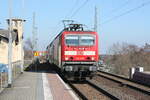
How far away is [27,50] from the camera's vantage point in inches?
3905

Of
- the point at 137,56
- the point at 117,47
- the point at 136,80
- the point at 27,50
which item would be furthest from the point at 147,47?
the point at 27,50

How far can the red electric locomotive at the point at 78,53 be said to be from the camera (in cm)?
2002

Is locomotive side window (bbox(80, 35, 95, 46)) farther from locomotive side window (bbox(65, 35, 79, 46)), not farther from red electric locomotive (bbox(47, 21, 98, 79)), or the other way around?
locomotive side window (bbox(65, 35, 79, 46))

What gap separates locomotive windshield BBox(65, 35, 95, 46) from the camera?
2041 cm

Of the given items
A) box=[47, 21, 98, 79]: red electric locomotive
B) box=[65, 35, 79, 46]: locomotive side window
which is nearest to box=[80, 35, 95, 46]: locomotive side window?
box=[47, 21, 98, 79]: red electric locomotive

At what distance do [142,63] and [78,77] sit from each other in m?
28.5

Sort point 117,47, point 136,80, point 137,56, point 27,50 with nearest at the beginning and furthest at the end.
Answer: point 136,80, point 137,56, point 117,47, point 27,50

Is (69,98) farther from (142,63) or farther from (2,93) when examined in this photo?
(142,63)

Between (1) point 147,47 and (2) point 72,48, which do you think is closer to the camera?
(2) point 72,48

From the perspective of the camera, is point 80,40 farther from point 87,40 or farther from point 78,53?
point 78,53

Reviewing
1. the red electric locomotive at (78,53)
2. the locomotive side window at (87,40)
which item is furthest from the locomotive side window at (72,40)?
the locomotive side window at (87,40)

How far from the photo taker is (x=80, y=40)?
20.5 m

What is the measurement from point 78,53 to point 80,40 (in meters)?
0.88

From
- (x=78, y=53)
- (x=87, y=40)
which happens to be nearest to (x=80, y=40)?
(x=87, y=40)
